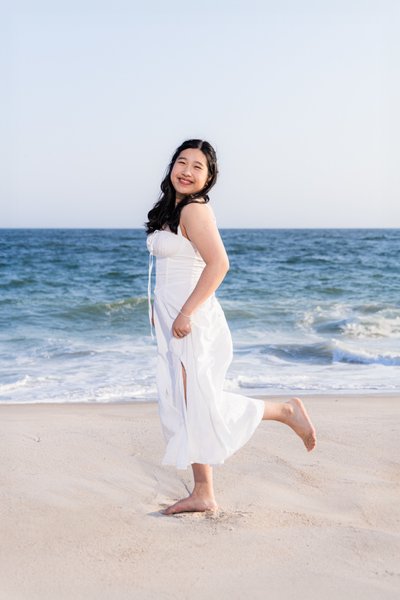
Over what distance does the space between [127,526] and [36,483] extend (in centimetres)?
75

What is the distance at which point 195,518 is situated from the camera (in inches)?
137

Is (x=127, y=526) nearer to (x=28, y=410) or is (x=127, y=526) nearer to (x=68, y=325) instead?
(x=28, y=410)

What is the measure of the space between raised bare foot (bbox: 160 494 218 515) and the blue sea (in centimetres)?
334

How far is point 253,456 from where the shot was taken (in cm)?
453

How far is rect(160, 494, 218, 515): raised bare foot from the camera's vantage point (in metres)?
3.56

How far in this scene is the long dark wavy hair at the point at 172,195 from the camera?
3.60 meters

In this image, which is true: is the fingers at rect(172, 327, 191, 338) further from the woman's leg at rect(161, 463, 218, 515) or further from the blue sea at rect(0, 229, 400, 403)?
the blue sea at rect(0, 229, 400, 403)

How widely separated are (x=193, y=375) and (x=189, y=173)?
92 cm

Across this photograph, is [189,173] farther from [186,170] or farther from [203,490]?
[203,490]

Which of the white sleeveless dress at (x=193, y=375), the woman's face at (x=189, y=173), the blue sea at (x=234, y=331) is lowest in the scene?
the blue sea at (x=234, y=331)

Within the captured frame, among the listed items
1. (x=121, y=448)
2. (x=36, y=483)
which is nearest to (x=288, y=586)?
(x=36, y=483)

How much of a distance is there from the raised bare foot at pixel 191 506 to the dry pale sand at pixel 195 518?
6 cm

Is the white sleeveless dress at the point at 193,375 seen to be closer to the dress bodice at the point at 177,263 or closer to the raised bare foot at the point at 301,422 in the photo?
the dress bodice at the point at 177,263

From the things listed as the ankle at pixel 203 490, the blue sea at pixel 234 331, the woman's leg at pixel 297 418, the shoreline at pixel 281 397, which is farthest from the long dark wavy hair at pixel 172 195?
the blue sea at pixel 234 331
